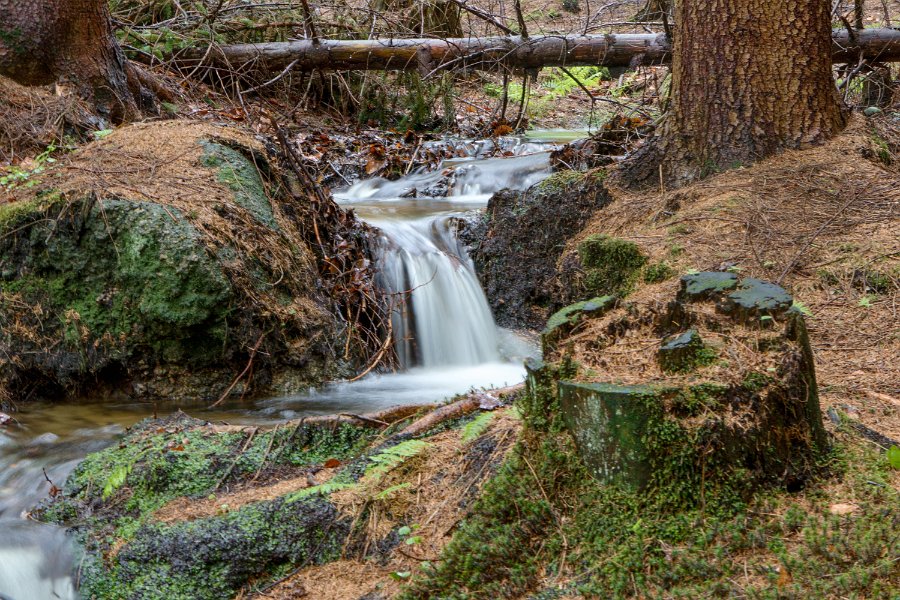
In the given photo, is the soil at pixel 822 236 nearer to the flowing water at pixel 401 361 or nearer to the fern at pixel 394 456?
the flowing water at pixel 401 361

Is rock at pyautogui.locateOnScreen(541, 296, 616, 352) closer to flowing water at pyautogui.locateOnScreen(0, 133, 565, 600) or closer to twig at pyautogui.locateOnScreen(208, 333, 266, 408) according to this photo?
flowing water at pyautogui.locateOnScreen(0, 133, 565, 600)

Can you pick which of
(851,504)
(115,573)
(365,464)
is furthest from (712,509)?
(115,573)

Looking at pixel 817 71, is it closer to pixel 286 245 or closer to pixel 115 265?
pixel 286 245

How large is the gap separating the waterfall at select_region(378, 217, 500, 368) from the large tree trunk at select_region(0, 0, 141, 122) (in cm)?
293

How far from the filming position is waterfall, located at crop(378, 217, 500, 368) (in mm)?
7070

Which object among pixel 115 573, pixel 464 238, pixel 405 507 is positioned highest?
pixel 464 238

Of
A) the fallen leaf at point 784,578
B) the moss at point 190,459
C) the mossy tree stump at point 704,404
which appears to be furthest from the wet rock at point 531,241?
the fallen leaf at point 784,578

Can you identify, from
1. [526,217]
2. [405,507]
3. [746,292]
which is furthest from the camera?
[526,217]

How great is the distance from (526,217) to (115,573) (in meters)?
5.26

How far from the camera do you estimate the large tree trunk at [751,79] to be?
6.03 metres

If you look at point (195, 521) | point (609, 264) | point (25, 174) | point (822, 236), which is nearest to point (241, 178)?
point (25, 174)

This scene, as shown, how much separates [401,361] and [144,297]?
221 centimetres

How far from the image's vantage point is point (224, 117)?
8914 millimetres

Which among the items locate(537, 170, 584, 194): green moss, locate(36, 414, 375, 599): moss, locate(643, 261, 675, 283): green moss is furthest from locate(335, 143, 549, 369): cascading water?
locate(36, 414, 375, 599): moss
